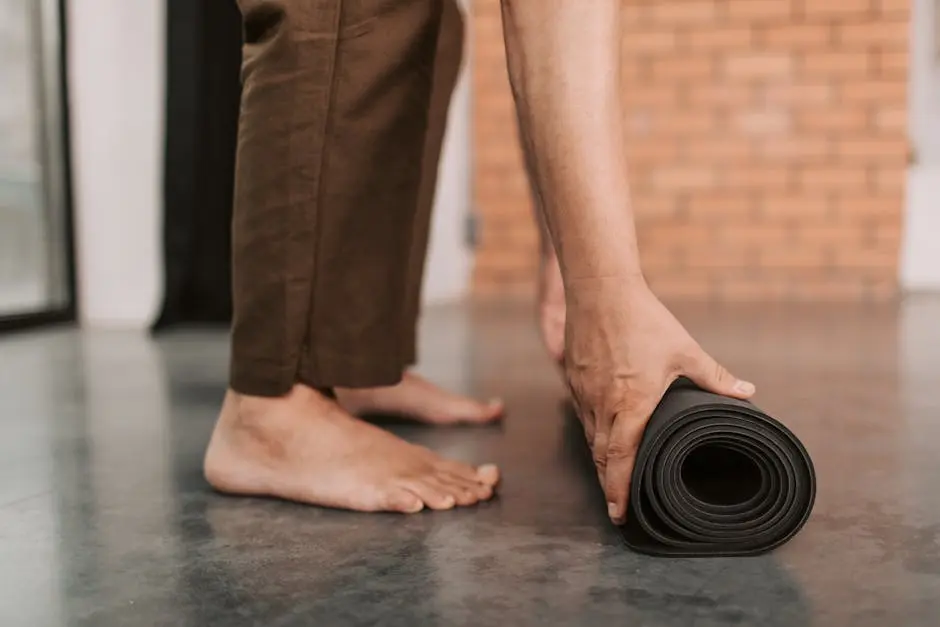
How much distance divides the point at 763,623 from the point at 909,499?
0.41m

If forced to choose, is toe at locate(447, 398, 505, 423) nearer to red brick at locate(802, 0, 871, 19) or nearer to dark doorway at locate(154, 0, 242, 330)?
dark doorway at locate(154, 0, 242, 330)

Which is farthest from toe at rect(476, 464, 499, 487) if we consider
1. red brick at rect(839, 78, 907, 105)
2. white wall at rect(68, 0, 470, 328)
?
red brick at rect(839, 78, 907, 105)

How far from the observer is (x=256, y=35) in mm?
1083

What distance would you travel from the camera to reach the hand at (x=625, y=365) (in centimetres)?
90

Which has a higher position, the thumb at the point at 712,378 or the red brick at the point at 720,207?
the thumb at the point at 712,378

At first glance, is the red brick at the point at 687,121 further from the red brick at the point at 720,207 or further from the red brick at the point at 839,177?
the red brick at the point at 839,177

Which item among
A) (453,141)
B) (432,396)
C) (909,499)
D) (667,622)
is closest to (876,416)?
(909,499)

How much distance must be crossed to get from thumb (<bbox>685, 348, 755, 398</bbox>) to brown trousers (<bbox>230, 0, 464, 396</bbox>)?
0.39 metres

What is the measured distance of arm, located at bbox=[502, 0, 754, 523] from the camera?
2.98 ft

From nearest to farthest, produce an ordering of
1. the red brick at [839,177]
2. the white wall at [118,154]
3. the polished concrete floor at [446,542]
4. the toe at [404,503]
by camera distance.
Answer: the polished concrete floor at [446,542] → the toe at [404,503] → the white wall at [118,154] → the red brick at [839,177]

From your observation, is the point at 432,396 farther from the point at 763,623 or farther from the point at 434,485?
the point at 763,623

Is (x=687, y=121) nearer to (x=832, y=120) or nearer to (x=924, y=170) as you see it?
(x=832, y=120)

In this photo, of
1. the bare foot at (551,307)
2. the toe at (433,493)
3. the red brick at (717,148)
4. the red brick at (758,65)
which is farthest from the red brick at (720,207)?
the toe at (433,493)

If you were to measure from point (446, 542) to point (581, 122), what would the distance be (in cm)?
41
